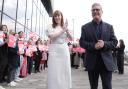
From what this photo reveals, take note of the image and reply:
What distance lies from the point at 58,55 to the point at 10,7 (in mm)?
10585

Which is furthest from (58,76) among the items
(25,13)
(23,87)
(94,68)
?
(25,13)

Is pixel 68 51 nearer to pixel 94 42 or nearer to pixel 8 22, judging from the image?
pixel 94 42

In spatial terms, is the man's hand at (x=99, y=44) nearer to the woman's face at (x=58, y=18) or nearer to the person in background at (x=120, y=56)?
the woman's face at (x=58, y=18)

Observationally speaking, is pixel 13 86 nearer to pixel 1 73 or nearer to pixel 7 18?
pixel 1 73

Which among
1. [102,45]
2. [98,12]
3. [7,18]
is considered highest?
[7,18]

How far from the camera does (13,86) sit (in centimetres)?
1038

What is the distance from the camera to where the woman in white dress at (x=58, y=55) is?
6523 mm

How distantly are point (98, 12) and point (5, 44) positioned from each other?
5.61 m

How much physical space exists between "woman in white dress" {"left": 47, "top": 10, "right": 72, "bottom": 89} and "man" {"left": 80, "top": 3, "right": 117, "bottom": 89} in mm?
1329

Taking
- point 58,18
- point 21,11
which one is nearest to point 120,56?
point 21,11

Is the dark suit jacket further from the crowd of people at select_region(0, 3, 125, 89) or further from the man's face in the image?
the man's face

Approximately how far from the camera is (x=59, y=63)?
Result: 6574 mm

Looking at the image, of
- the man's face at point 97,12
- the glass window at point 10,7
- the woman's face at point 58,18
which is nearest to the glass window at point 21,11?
the glass window at point 10,7

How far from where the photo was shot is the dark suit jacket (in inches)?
199
